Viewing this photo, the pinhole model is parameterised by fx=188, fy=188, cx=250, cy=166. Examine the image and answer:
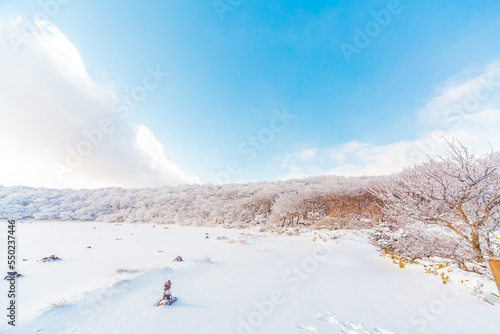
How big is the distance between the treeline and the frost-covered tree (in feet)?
40.4

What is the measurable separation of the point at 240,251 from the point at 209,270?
10.6 ft

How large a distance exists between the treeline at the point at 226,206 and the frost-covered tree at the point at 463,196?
485 inches

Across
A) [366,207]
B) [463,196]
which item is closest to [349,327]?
[463,196]

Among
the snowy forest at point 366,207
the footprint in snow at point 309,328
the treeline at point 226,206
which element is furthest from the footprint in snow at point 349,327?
the treeline at point 226,206

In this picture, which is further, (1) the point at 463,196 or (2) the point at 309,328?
(1) the point at 463,196

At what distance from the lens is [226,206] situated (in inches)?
1043

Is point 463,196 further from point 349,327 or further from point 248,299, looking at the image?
point 248,299

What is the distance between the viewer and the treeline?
68.2ft

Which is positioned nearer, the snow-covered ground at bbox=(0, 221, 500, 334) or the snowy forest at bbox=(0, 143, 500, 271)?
the snow-covered ground at bbox=(0, 221, 500, 334)

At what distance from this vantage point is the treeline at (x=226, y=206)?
20.8 meters

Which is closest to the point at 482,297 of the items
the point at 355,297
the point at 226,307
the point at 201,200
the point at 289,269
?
the point at 355,297

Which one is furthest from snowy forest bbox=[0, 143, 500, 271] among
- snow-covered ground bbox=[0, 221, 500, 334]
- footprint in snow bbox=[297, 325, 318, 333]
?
footprint in snow bbox=[297, 325, 318, 333]

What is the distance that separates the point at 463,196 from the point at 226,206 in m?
24.0

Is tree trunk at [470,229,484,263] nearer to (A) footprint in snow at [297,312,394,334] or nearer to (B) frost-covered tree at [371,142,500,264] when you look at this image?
(B) frost-covered tree at [371,142,500,264]
